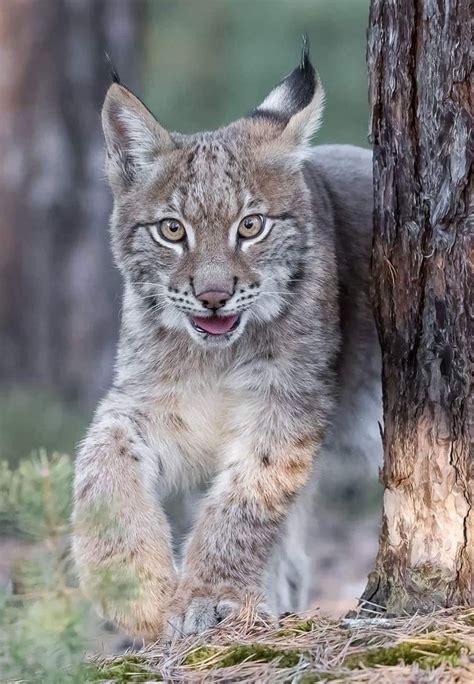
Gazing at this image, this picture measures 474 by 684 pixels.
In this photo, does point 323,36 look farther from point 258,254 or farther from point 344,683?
point 344,683

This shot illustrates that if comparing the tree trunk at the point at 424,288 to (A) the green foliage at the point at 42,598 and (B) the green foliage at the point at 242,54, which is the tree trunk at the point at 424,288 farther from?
(B) the green foliage at the point at 242,54

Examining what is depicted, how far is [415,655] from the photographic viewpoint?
352 cm

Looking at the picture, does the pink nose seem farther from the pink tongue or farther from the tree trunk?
the tree trunk

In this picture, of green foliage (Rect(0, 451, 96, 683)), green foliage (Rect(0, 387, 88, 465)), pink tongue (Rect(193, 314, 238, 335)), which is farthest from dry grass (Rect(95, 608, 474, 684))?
green foliage (Rect(0, 387, 88, 465))

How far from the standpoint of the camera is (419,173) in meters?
4.03

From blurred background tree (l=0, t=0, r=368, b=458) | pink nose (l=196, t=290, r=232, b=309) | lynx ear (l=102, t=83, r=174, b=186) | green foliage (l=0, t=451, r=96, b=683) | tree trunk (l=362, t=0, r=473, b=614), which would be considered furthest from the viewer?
blurred background tree (l=0, t=0, r=368, b=458)

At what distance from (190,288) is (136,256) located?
435mm

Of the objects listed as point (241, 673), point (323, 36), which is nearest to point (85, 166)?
point (241, 673)

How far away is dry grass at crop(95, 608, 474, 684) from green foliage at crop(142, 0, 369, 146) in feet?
33.8

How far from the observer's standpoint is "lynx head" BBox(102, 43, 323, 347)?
4543 mm

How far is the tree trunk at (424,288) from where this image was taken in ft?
12.8

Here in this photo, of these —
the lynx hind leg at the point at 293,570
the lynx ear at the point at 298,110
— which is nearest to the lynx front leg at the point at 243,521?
the lynx hind leg at the point at 293,570

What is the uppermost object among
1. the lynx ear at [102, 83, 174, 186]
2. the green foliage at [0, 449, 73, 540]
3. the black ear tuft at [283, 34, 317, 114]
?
the black ear tuft at [283, 34, 317, 114]

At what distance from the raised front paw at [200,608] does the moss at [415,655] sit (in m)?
0.82
